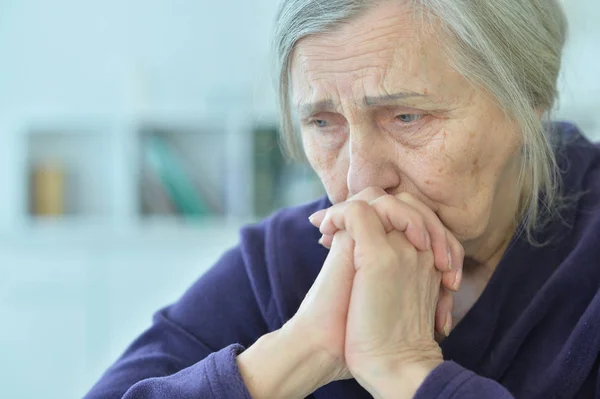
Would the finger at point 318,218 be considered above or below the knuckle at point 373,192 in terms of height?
below

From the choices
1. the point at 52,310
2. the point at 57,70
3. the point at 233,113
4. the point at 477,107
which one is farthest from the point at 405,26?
the point at 57,70

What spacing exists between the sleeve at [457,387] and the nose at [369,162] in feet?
0.98

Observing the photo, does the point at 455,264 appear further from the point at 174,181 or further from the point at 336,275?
the point at 174,181

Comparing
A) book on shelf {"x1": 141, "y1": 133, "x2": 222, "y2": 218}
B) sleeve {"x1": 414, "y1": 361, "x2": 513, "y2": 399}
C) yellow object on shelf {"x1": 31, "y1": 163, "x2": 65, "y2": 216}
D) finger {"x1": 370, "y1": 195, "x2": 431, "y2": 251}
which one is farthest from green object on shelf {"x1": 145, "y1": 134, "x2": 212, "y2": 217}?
sleeve {"x1": 414, "y1": 361, "x2": 513, "y2": 399}

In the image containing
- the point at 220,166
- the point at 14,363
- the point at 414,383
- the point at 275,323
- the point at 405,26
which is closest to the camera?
the point at 414,383

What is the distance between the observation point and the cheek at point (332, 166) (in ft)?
3.72

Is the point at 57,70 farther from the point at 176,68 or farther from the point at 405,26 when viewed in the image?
the point at 405,26

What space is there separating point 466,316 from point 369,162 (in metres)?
0.30

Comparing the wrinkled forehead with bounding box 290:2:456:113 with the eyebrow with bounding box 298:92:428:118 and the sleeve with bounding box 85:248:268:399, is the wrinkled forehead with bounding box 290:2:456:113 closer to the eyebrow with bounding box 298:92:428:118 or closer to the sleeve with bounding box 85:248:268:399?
the eyebrow with bounding box 298:92:428:118

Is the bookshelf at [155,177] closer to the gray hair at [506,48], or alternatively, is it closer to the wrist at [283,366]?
the gray hair at [506,48]

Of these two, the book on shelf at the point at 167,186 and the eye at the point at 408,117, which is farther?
the book on shelf at the point at 167,186

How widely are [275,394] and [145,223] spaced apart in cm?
249

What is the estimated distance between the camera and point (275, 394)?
960mm

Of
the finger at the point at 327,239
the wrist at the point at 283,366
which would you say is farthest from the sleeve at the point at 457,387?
the finger at the point at 327,239
